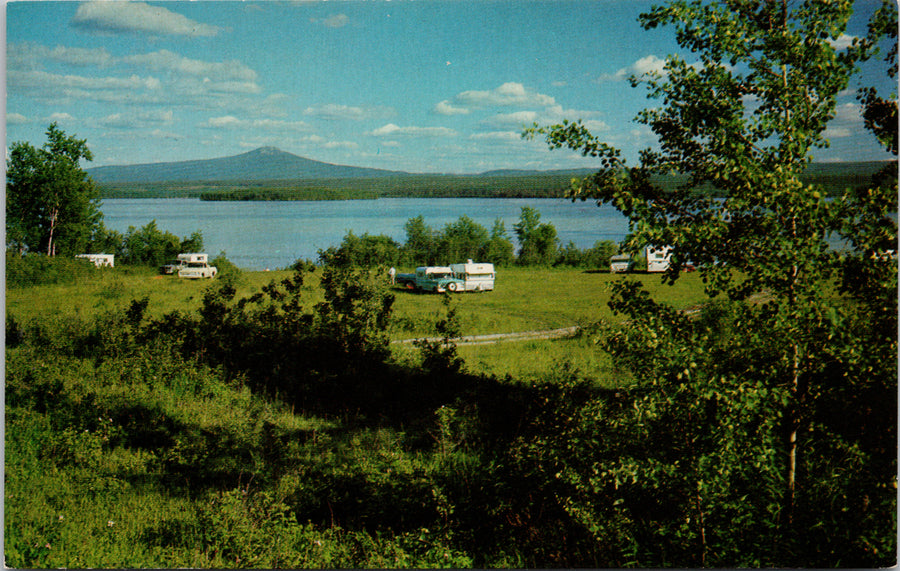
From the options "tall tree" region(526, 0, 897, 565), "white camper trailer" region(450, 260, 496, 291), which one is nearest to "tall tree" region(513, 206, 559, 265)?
"white camper trailer" region(450, 260, 496, 291)

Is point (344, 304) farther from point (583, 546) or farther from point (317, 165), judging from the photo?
point (583, 546)

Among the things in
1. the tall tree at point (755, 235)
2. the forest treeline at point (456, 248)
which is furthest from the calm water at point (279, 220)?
the tall tree at point (755, 235)

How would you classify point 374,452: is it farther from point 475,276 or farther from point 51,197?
point 51,197

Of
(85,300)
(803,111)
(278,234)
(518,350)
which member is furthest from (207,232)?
(803,111)

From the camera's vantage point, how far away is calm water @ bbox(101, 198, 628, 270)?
7.83 meters

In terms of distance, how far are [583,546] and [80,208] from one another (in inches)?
298

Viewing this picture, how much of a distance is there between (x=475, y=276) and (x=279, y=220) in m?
2.84

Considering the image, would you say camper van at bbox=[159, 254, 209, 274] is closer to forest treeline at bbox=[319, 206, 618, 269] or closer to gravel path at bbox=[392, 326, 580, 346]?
forest treeline at bbox=[319, 206, 618, 269]

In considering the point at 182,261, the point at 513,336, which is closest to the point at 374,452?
the point at 513,336

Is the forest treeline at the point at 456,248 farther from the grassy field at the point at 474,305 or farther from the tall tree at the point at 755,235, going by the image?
the tall tree at the point at 755,235

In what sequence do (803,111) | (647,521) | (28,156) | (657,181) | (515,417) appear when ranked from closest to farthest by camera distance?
(803,111) → (657,181) → (647,521) → (28,156) → (515,417)

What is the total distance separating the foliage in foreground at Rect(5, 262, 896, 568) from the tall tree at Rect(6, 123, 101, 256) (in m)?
1.22

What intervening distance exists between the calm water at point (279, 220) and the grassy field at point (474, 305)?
88 cm

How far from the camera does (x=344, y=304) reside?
817 centimetres
